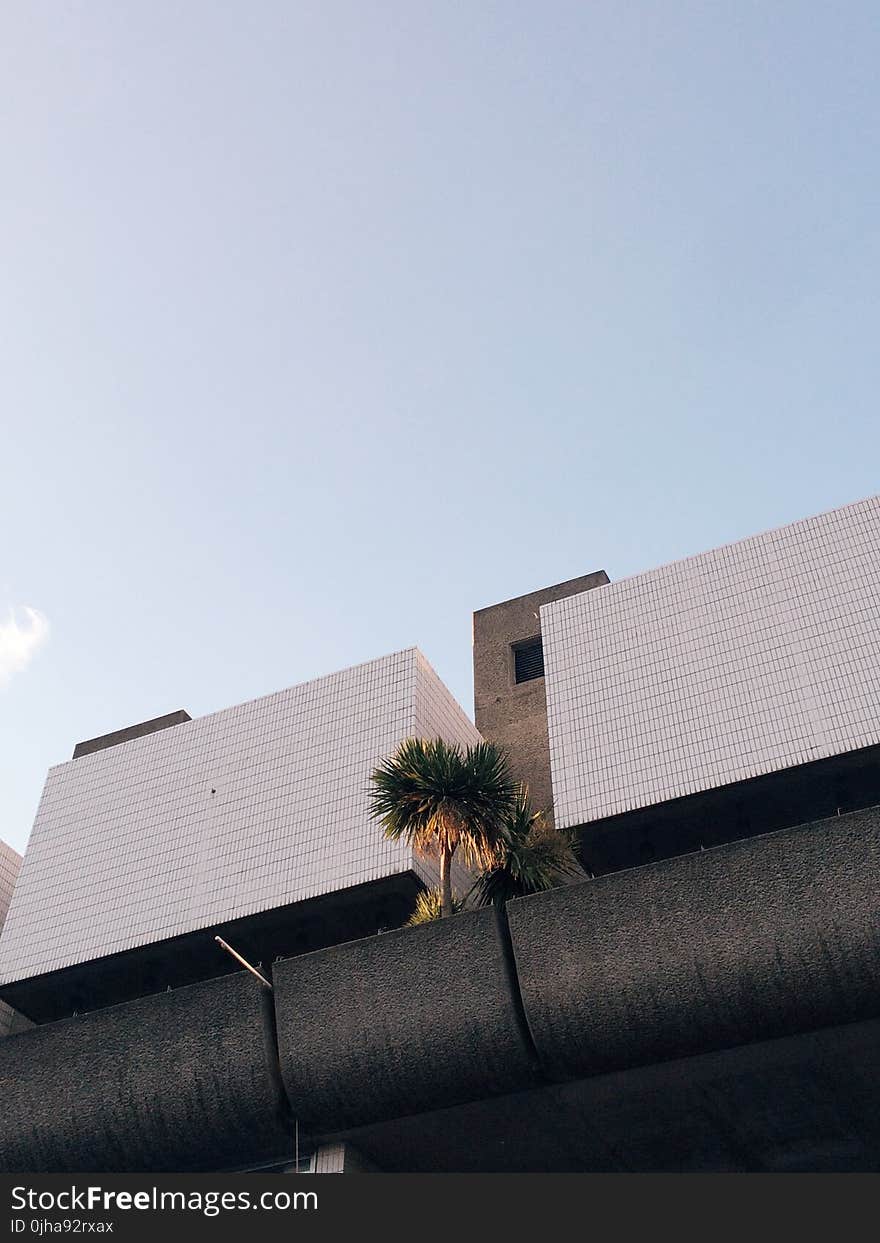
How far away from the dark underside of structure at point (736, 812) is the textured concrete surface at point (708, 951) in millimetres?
4666

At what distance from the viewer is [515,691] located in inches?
1553

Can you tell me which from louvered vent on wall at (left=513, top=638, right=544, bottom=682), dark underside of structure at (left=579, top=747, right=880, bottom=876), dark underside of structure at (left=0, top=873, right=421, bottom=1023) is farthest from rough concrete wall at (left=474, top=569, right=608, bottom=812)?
dark underside of structure at (left=0, top=873, right=421, bottom=1023)

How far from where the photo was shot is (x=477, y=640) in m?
41.4

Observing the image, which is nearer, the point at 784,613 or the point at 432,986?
the point at 432,986

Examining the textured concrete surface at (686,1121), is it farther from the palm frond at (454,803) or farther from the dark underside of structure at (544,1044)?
the palm frond at (454,803)

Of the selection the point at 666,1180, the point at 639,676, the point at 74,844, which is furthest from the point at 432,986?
the point at 74,844

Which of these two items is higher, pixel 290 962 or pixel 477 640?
pixel 477 640

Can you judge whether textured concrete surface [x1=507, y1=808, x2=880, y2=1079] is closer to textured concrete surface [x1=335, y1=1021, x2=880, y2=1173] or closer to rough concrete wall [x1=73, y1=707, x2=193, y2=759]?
textured concrete surface [x1=335, y1=1021, x2=880, y2=1173]

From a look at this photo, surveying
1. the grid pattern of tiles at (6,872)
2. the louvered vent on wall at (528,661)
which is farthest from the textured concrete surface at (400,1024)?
the grid pattern of tiles at (6,872)

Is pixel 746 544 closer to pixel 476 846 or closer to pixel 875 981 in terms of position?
pixel 476 846

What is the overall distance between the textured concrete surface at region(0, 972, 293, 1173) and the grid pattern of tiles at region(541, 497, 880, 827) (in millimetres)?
9187

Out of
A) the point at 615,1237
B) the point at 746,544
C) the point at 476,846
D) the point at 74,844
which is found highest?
the point at 746,544

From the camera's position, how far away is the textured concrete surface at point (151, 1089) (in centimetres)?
2797

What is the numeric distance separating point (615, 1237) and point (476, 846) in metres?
9.28
